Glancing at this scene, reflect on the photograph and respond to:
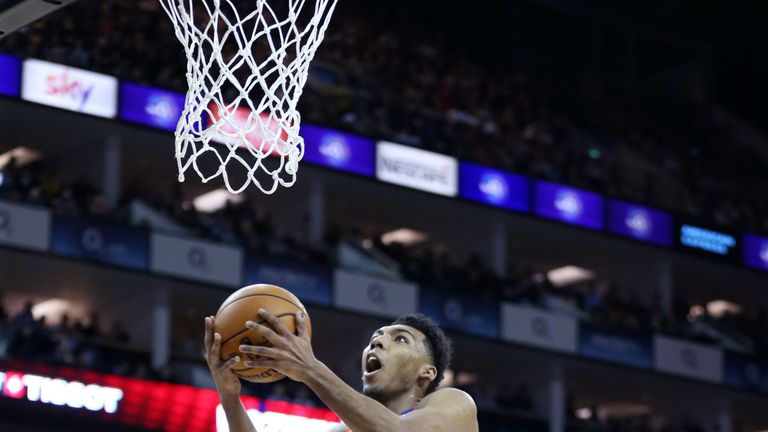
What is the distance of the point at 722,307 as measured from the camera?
131 ft

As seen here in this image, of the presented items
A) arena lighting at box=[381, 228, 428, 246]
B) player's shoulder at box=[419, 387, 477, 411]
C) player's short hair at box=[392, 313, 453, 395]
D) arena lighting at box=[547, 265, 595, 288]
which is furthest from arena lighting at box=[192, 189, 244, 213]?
player's shoulder at box=[419, 387, 477, 411]

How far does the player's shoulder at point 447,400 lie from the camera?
5.20 m

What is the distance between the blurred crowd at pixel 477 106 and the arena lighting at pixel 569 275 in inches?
115

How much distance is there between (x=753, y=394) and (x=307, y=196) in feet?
39.3

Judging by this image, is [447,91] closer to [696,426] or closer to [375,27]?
[375,27]

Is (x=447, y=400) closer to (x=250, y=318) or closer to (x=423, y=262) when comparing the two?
(x=250, y=318)

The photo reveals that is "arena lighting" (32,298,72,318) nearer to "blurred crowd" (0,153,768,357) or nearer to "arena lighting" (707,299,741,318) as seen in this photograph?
"blurred crowd" (0,153,768,357)

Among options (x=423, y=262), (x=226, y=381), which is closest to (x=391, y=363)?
(x=226, y=381)

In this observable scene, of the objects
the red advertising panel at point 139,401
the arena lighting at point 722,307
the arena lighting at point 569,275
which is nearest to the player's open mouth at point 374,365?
the red advertising panel at point 139,401

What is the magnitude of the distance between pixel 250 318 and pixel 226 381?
35 cm

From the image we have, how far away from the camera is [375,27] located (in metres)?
34.6

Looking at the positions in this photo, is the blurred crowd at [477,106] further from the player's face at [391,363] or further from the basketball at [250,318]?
the basketball at [250,318]

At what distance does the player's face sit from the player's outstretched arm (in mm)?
489

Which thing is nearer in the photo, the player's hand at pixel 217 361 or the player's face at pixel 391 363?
the player's hand at pixel 217 361
